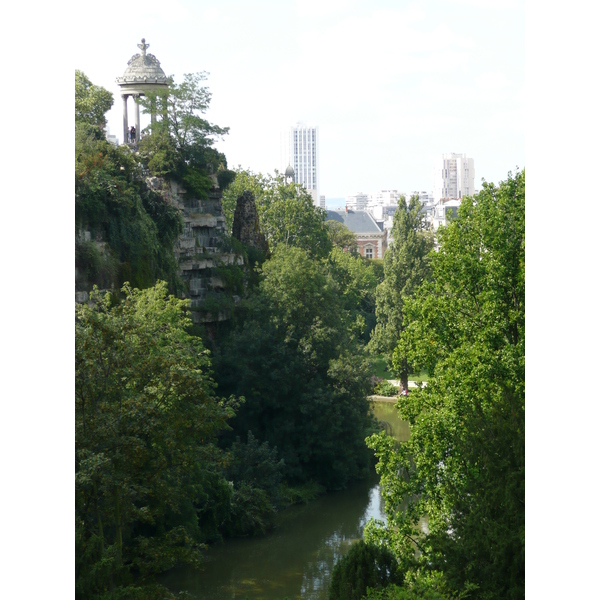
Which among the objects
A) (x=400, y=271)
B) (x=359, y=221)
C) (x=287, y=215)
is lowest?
(x=400, y=271)

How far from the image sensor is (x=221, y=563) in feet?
44.9

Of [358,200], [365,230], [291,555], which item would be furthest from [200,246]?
[358,200]

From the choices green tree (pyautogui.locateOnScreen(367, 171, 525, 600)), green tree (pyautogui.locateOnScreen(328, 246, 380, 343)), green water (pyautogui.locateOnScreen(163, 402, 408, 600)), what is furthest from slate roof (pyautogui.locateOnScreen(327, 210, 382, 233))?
green tree (pyautogui.locateOnScreen(367, 171, 525, 600))

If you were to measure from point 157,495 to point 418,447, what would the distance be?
2896mm

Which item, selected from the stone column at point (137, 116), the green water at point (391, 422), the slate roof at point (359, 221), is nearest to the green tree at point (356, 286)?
the green water at point (391, 422)

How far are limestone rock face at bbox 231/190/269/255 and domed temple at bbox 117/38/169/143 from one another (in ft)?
12.5

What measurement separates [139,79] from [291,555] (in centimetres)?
1043

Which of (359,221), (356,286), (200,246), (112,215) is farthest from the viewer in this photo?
(359,221)

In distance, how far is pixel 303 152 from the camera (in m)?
48.6

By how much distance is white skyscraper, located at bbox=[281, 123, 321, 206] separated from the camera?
41.4 m

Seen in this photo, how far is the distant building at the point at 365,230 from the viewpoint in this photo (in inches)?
2315

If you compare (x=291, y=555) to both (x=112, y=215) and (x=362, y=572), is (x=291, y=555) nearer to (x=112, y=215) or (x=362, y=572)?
(x=362, y=572)

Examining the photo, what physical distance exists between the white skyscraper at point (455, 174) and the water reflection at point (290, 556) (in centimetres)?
1876
